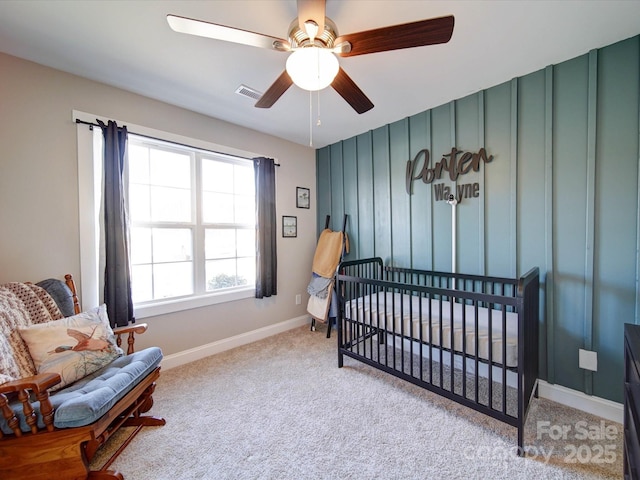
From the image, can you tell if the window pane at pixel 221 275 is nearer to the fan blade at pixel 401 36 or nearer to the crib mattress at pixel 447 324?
the crib mattress at pixel 447 324

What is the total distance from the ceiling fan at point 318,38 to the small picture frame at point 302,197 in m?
2.05

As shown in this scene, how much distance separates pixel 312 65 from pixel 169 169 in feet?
6.07

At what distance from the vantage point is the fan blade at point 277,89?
4.86 feet

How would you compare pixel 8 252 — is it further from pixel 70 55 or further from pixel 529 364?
pixel 529 364

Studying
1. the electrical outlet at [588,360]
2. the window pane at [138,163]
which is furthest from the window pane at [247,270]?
the electrical outlet at [588,360]

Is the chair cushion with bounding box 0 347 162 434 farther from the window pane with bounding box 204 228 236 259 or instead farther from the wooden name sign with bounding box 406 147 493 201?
the wooden name sign with bounding box 406 147 493 201

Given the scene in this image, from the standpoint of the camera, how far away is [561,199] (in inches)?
71.7

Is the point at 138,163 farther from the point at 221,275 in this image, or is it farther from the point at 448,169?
the point at 448,169

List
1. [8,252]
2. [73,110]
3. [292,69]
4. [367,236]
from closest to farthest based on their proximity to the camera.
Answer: [292,69] < [8,252] < [73,110] < [367,236]

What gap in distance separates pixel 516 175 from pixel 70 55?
3.26 m

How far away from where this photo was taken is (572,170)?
69.9 inches

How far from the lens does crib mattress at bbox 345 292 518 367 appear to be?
156 centimetres

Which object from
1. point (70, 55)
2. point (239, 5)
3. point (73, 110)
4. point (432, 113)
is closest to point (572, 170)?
point (432, 113)

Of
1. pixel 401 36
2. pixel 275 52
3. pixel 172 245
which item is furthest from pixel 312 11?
pixel 172 245
